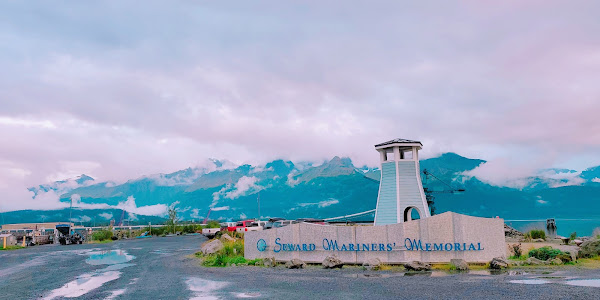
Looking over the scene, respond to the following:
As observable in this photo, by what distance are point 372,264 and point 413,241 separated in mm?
2098

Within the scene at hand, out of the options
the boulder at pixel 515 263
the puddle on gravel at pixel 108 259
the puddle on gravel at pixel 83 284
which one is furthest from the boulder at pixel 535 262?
the puddle on gravel at pixel 108 259

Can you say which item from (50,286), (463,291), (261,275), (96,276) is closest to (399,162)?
(261,275)

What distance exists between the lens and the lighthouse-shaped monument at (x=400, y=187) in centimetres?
2816

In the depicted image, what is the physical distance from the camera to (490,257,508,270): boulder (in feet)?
58.5

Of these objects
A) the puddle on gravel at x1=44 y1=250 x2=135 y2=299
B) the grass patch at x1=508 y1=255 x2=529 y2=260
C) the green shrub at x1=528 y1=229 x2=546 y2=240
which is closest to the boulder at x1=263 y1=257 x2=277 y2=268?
the puddle on gravel at x1=44 y1=250 x2=135 y2=299

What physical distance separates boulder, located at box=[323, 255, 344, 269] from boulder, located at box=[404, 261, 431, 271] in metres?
2.97

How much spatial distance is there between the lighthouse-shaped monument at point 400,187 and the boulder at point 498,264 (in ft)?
31.7

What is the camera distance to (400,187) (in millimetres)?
28453

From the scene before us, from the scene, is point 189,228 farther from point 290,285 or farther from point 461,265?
point 461,265

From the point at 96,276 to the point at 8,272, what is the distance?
253 inches

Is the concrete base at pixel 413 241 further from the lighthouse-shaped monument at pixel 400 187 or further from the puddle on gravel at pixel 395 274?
the lighthouse-shaped monument at pixel 400 187

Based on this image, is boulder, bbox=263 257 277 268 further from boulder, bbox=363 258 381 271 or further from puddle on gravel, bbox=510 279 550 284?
puddle on gravel, bbox=510 279 550 284

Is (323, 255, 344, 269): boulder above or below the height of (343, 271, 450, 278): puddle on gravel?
above

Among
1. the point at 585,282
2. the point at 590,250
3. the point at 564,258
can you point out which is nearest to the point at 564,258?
the point at 564,258
